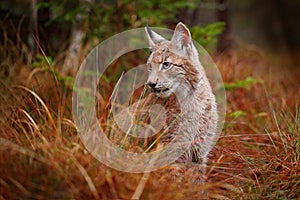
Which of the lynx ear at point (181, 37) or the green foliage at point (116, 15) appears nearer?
the lynx ear at point (181, 37)

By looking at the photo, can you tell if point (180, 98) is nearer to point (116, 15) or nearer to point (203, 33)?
point (203, 33)

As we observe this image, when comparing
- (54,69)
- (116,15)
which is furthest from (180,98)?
(116,15)

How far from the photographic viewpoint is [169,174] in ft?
10.2

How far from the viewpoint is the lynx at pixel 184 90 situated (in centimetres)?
346

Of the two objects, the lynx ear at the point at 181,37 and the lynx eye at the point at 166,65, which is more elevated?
the lynx ear at the point at 181,37

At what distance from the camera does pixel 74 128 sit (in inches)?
135

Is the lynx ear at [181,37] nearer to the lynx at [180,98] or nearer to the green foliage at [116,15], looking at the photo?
the lynx at [180,98]

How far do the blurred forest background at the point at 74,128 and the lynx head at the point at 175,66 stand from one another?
0.59 m

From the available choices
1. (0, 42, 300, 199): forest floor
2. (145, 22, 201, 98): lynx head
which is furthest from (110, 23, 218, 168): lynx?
(0, 42, 300, 199): forest floor

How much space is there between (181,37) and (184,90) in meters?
0.39

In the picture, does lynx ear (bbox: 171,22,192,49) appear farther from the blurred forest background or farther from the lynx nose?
the blurred forest background

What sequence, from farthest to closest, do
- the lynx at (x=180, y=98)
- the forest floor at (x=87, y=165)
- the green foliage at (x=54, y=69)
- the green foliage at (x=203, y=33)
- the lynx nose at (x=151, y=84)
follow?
the green foliage at (x=203, y=33), the green foliage at (x=54, y=69), the lynx at (x=180, y=98), the lynx nose at (x=151, y=84), the forest floor at (x=87, y=165)

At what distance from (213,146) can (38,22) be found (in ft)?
9.34

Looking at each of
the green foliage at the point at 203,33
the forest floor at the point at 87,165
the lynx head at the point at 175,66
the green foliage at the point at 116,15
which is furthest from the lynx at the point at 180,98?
the green foliage at the point at 116,15
